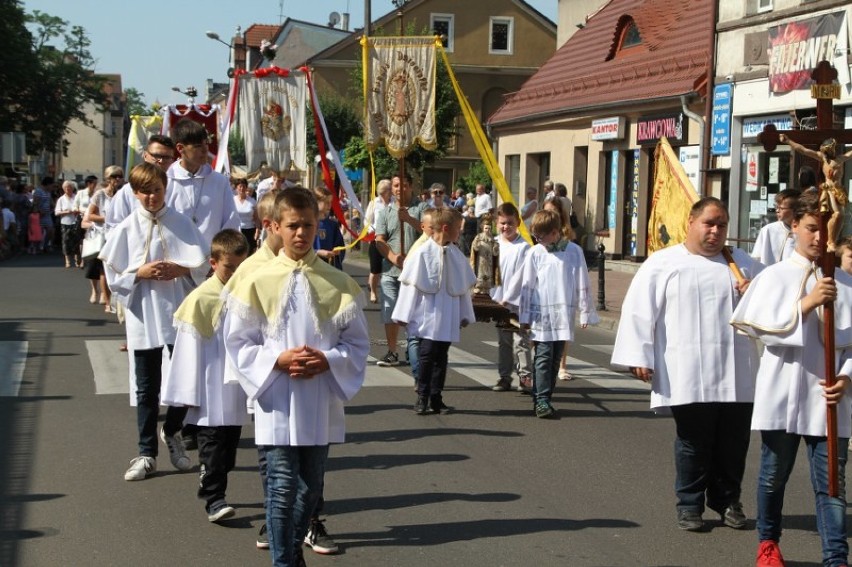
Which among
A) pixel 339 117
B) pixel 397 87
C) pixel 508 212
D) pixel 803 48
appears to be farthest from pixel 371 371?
pixel 339 117

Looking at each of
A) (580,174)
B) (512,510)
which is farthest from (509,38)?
(512,510)

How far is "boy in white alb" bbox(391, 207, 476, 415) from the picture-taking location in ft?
32.8

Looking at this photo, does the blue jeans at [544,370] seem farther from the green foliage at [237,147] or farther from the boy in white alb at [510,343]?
the green foliage at [237,147]

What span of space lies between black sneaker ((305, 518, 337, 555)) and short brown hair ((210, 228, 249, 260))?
1.57 metres

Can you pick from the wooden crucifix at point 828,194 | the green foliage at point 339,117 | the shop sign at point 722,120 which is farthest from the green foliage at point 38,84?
the wooden crucifix at point 828,194

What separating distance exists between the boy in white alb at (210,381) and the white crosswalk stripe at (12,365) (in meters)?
4.13

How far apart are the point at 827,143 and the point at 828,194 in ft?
0.98

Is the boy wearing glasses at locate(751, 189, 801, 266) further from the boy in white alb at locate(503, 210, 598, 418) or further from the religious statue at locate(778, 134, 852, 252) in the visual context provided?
the religious statue at locate(778, 134, 852, 252)

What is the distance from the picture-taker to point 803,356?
5.70 metres

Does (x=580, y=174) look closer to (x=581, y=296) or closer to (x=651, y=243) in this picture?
(x=581, y=296)

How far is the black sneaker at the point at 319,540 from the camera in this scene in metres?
6.12

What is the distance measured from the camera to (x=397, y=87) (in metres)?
14.4

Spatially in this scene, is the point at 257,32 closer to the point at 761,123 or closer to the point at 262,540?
the point at 761,123

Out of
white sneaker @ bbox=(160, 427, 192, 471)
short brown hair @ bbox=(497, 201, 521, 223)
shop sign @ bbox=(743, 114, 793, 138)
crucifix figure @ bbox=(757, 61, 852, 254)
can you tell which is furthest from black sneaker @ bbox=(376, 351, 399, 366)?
shop sign @ bbox=(743, 114, 793, 138)
